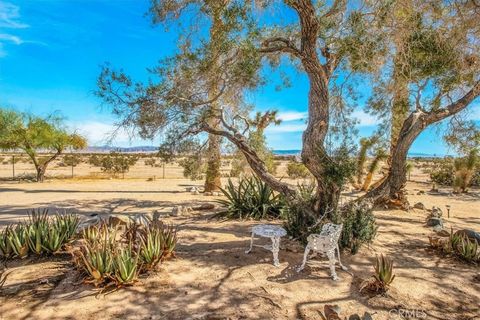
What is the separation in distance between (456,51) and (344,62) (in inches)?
103

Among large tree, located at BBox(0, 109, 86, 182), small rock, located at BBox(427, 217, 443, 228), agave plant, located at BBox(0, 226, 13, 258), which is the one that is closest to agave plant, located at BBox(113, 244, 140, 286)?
agave plant, located at BBox(0, 226, 13, 258)

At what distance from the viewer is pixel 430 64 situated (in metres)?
8.40

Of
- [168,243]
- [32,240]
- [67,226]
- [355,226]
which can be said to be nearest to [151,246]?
[168,243]

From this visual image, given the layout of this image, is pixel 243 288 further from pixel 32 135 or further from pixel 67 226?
pixel 32 135

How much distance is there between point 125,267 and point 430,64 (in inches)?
313

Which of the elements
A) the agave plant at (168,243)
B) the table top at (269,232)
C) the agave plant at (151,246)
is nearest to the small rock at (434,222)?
the table top at (269,232)

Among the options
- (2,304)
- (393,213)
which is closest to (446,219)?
(393,213)

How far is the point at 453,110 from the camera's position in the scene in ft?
30.1

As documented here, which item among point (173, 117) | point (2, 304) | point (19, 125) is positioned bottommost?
point (2, 304)

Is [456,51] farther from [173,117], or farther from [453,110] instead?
[173,117]

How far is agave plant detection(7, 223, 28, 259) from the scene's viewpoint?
625cm

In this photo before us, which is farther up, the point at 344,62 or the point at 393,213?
the point at 344,62

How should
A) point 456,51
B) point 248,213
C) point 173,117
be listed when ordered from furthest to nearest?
point 248,213, point 456,51, point 173,117

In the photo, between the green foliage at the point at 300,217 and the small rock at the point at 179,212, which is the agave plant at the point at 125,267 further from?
the small rock at the point at 179,212
